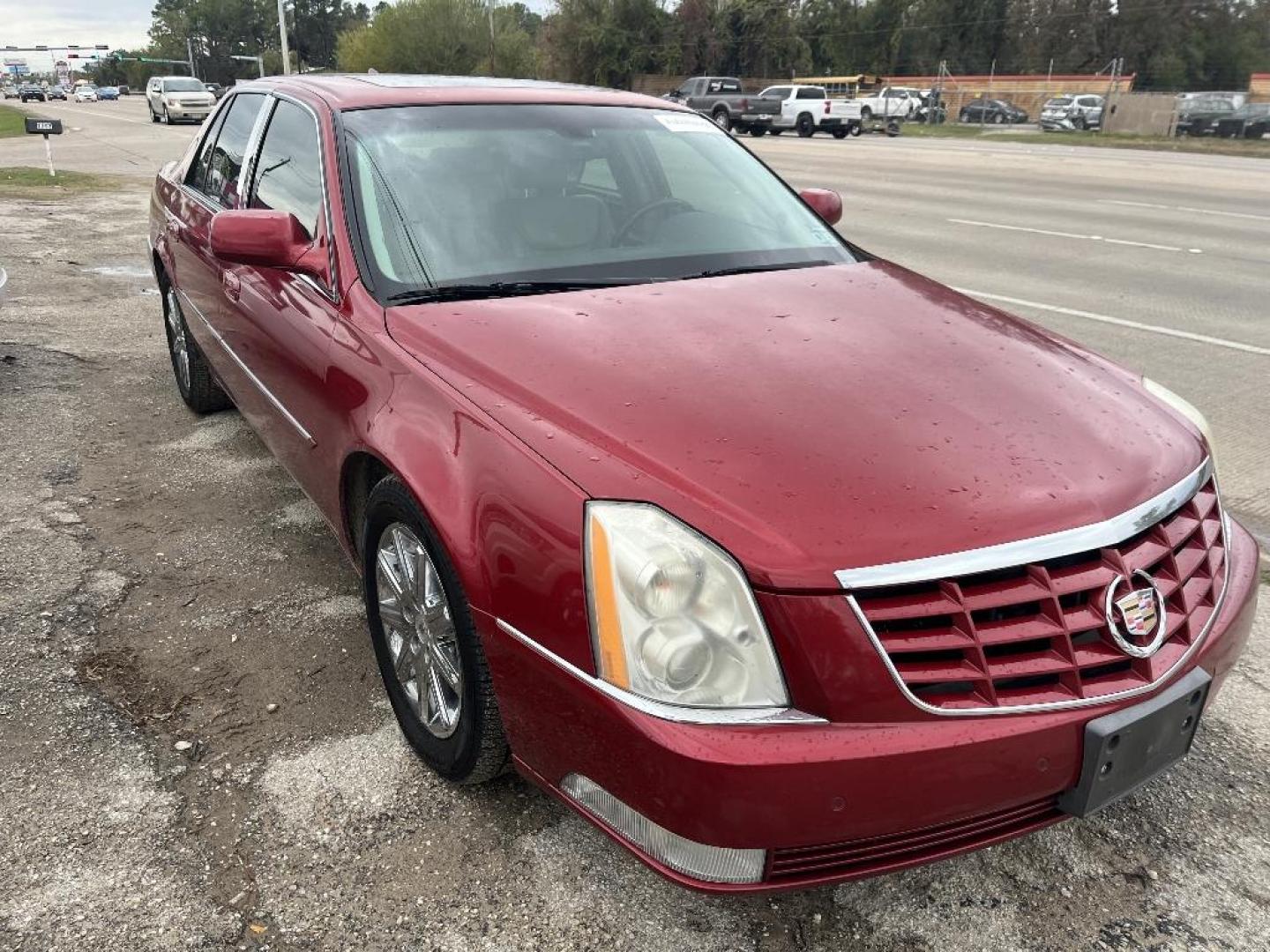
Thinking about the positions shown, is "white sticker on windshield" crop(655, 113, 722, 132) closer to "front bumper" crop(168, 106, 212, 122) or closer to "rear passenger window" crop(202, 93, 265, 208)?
"rear passenger window" crop(202, 93, 265, 208)

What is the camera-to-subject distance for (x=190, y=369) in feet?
16.7

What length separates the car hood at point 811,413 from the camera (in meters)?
1.83

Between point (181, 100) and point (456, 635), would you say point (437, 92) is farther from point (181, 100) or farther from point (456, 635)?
point (181, 100)

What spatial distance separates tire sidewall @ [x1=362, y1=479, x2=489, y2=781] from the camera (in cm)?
216

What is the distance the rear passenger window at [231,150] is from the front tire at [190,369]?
0.78 m

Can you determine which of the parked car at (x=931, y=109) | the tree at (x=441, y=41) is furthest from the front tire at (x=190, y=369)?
the tree at (x=441, y=41)

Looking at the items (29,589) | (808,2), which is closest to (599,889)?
(29,589)

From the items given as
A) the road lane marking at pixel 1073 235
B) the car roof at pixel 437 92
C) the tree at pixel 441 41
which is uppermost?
the tree at pixel 441 41

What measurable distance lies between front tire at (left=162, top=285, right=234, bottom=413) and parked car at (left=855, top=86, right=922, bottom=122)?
43349 millimetres

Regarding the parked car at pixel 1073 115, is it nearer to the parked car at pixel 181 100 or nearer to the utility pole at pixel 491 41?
the parked car at pixel 181 100

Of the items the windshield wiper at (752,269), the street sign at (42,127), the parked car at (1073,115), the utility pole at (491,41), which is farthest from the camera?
the utility pole at (491,41)

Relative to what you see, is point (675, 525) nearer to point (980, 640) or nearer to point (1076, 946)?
point (980, 640)

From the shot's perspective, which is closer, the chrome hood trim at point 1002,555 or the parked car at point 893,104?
the chrome hood trim at point 1002,555

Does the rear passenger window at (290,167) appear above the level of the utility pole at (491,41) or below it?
below
